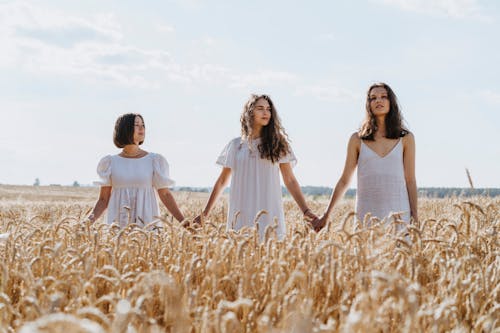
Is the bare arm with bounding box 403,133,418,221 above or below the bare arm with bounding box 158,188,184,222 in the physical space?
above

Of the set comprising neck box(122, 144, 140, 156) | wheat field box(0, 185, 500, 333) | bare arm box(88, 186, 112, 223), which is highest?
neck box(122, 144, 140, 156)

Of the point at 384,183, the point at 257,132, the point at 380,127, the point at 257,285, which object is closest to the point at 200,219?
the point at 257,132

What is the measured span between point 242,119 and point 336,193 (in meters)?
1.24

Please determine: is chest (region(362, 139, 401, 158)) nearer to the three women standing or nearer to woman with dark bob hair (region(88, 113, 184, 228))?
the three women standing

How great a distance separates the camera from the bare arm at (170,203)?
588cm

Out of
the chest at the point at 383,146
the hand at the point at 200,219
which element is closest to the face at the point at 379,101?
the chest at the point at 383,146

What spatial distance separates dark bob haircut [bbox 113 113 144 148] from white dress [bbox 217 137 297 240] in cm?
104

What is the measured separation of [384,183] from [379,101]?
772mm

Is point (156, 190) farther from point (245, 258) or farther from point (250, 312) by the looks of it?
point (250, 312)

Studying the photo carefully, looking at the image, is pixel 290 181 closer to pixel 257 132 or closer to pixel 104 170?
pixel 257 132

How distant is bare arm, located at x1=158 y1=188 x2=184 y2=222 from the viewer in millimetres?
5879

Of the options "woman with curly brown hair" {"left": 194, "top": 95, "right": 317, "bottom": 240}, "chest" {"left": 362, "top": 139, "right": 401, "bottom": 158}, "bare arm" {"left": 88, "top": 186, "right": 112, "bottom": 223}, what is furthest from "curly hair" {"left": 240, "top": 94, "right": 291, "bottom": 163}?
"bare arm" {"left": 88, "top": 186, "right": 112, "bottom": 223}

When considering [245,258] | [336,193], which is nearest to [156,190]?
[336,193]

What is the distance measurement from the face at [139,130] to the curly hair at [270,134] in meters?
1.09
